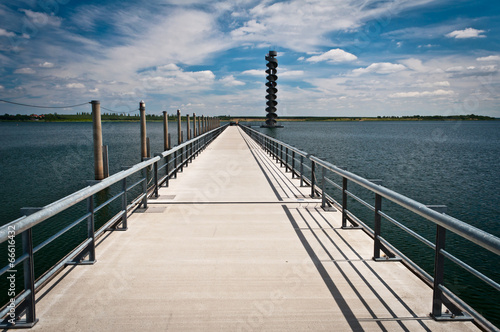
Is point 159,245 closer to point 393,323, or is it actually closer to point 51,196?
point 393,323

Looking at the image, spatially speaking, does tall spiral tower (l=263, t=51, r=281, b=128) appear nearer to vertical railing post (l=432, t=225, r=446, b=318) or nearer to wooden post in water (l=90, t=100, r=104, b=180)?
wooden post in water (l=90, t=100, r=104, b=180)

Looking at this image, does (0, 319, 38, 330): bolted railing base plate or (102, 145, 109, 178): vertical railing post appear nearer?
(0, 319, 38, 330): bolted railing base plate

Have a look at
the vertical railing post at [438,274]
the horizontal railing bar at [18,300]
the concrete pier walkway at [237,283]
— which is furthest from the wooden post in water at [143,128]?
the vertical railing post at [438,274]

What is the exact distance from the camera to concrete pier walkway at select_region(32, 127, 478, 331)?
294 centimetres

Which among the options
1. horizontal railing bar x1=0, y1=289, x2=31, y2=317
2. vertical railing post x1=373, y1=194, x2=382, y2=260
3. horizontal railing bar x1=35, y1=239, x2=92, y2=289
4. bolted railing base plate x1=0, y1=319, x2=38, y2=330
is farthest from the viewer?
vertical railing post x1=373, y1=194, x2=382, y2=260

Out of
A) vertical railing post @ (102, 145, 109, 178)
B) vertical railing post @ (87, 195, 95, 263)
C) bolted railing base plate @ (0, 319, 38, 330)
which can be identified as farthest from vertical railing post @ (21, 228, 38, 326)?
vertical railing post @ (102, 145, 109, 178)

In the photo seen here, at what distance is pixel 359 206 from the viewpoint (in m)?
12.6

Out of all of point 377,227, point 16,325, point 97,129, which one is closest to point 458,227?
point 377,227

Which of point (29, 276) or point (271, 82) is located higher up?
point (271, 82)

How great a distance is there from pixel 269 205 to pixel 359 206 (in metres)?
6.62

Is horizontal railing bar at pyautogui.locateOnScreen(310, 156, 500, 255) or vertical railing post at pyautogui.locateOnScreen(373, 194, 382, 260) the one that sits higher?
horizontal railing bar at pyautogui.locateOnScreen(310, 156, 500, 255)

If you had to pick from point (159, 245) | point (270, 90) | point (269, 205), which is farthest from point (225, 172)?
point (270, 90)

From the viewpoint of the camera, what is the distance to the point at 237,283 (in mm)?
3621

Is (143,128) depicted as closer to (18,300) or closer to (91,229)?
(91,229)
